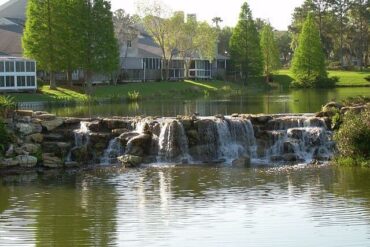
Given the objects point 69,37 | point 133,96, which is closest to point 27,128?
point 133,96

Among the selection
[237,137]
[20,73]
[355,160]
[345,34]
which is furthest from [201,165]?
[345,34]

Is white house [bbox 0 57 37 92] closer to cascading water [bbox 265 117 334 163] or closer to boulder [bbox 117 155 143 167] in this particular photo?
boulder [bbox 117 155 143 167]

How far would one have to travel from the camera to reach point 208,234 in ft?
55.9

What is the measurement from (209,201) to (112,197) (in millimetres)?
3405

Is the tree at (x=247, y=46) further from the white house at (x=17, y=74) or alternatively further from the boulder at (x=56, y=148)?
the boulder at (x=56, y=148)

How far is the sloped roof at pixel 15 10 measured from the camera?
98.2 m

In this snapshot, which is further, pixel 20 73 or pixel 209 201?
pixel 20 73

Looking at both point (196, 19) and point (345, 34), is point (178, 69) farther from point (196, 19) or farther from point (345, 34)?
point (345, 34)

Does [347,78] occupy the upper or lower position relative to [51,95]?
upper

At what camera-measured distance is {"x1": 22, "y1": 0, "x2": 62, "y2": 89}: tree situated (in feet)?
227

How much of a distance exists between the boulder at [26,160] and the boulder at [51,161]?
0.54 metres

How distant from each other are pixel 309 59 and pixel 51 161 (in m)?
69.3

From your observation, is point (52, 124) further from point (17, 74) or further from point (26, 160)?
point (17, 74)

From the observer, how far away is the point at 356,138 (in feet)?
96.1
